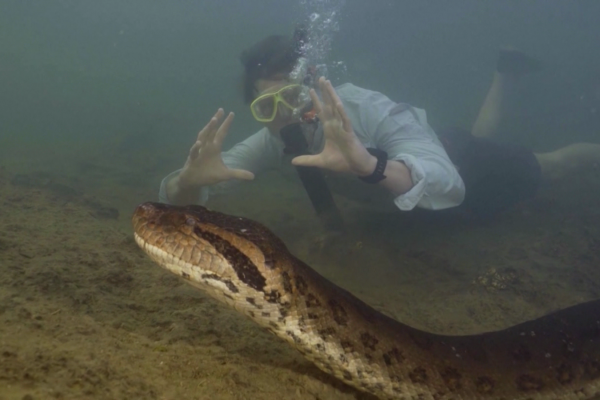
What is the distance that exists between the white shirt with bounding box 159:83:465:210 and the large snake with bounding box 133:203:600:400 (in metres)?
2.21

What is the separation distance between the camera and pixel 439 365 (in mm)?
2355

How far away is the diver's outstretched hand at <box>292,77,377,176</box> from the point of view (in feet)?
11.9

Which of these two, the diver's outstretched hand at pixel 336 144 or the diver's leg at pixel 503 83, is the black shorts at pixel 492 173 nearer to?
the diver's outstretched hand at pixel 336 144

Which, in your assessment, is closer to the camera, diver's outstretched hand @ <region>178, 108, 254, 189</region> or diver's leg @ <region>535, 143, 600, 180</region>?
diver's outstretched hand @ <region>178, 108, 254, 189</region>

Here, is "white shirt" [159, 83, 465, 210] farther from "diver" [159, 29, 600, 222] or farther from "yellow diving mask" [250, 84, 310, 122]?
"yellow diving mask" [250, 84, 310, 122]

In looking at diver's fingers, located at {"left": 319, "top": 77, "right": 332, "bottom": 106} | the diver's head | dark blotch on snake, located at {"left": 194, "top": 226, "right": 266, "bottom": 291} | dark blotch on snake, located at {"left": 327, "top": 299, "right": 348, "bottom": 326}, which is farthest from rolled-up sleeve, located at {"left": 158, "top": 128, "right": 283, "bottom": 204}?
dark blotch on snake, located at {"left": 327, "top": 299, "right": 348, "bottom": 326}

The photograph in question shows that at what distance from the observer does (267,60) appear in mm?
5836

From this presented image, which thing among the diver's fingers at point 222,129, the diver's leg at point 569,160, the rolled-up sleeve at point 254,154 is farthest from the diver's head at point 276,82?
the diver's leg at point 569,160

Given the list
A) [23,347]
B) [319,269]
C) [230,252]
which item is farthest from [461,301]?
[23,347]

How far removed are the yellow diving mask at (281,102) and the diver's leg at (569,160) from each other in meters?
7.11

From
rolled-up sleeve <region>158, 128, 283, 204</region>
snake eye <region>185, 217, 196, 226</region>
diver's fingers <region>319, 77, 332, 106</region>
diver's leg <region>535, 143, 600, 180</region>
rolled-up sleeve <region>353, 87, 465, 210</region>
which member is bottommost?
diver's leg <region>535, 143, 600, 180</region>

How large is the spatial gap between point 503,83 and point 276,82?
39.3ft

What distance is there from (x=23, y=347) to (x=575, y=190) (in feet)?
39.2

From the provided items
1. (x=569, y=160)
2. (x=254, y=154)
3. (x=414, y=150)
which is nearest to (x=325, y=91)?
(x=414, y=150)
